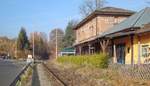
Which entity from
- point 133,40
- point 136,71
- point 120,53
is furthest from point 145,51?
point 136,71

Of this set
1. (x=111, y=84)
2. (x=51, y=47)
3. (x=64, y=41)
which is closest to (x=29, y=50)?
(x=64, y=41)

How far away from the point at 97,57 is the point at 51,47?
124 m

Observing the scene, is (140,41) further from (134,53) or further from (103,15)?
(103,15)

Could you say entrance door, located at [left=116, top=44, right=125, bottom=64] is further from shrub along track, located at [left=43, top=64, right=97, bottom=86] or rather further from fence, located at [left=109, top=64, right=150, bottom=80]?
fence, located at [left=109, top=64, right=150, bottom=80]

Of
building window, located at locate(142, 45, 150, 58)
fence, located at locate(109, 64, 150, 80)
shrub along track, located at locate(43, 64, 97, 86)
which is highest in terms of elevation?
building window, located at locate(142, 45, 150, 58)

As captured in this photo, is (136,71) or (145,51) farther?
(145,51)

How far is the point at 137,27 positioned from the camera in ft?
108

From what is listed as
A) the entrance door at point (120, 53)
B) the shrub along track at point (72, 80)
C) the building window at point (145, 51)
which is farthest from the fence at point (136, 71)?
the entrance door at point (120, 53)

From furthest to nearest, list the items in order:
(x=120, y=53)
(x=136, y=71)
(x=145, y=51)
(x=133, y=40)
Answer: (x=120, y=53) < (x=133, y=40) < (x=145, y=51) < (x=136, y=71)

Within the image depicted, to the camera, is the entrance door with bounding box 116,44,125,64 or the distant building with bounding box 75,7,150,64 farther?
the entrance door with bounding box 116,44,125,64

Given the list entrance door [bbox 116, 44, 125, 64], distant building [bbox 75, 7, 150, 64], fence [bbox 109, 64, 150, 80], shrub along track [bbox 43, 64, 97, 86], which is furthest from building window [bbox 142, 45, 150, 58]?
shrub along track [bbox 43, 64, 97, 86]

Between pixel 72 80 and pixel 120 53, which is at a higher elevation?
pixel 120 53

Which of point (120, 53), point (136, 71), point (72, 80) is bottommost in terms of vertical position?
point (72, 80)

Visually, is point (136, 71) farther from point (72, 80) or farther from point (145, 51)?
point (145, 51)
